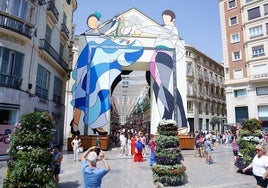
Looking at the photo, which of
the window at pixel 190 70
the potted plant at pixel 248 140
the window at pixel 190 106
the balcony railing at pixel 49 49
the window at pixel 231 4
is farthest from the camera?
the window at pixel 190 70

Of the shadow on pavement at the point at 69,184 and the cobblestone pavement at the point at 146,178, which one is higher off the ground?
the cobblestone pavement at the point at 146,178

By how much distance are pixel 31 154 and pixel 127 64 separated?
56.8ft

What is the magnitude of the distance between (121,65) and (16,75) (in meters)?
10.5

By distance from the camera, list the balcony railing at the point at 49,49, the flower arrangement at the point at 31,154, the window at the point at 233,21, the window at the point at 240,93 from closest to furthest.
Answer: the flower arrangement at the point at 31,154 < the balcony railing at the point at 49,49 < the window at the point at 240,93 < the window at the point at 233,21

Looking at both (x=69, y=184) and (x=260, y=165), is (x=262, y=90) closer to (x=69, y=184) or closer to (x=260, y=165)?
(x=260, y=165)

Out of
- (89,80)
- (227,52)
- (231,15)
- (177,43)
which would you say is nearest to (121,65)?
(89,80)

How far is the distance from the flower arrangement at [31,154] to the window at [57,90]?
16.8 m

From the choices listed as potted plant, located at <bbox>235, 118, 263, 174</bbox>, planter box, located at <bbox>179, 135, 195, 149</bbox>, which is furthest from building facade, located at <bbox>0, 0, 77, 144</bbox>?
potted plant, located at <bbox>235, 118, 263, 174</bbox>

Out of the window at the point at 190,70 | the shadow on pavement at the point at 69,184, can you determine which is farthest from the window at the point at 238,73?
the shadow on pavement at the point at 69,184

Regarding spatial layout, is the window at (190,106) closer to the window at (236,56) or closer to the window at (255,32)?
the window at (236,56)

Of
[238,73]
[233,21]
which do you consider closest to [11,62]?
[238,73]

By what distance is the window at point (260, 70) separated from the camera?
100 ft

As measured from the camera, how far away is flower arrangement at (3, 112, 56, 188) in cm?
626

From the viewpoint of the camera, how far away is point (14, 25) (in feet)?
49.3
